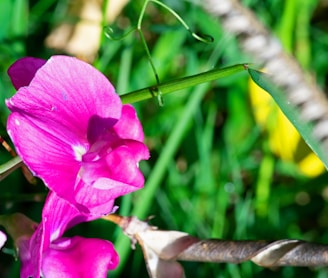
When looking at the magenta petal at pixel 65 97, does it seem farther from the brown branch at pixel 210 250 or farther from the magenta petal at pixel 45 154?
the brown branch at pixel 210 250

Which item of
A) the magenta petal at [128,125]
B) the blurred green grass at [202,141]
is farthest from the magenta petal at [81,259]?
the blurred green grass at [202,141]

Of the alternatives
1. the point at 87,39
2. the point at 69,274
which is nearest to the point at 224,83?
the point at 87,39

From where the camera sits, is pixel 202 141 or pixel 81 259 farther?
pixel 202 141

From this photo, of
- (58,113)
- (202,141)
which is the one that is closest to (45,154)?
(58,113)

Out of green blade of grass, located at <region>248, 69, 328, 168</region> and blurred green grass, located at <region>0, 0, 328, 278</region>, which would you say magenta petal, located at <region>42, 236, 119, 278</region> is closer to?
green blade of grass, located at <region>248, 69, 328, 168</region>

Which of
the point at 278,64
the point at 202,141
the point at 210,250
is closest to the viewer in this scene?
the point at 278,64

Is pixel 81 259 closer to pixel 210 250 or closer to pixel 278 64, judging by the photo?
pixel 210 250

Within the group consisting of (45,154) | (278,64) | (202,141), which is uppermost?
(278,64)

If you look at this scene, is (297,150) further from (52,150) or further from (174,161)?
(52,150)
